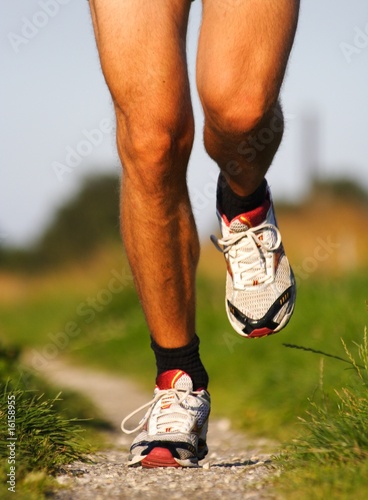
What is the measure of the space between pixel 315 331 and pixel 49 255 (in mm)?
19769

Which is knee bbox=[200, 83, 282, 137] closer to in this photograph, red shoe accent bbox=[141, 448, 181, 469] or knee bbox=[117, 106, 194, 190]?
knee bbox=[117, 106, 194, 190]

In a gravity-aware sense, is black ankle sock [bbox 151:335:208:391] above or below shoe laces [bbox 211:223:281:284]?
below

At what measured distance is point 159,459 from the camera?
2.41 m

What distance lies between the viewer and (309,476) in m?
1.96

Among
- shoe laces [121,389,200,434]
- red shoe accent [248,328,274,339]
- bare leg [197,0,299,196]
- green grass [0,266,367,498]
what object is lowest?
green grass [0,266,367,498]

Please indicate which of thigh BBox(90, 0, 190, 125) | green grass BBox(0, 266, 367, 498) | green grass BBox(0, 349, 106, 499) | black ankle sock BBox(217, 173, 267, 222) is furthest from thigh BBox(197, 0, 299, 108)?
green grass BBox(0, 349, 106, 499)

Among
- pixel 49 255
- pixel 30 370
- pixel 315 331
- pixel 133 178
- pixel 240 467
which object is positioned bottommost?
pixel 49 255

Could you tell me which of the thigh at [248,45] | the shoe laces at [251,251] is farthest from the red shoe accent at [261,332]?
the thigh at [248,45]

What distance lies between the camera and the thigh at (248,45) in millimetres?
2381

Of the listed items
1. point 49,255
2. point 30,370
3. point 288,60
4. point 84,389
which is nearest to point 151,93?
point 288,60

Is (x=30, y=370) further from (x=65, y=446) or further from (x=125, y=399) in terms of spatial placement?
(x=65, y=446)

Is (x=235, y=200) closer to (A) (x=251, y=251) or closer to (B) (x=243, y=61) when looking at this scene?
(A) (x=251, y=251)

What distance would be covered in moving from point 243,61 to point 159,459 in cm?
106

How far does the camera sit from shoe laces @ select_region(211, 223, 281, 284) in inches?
104
